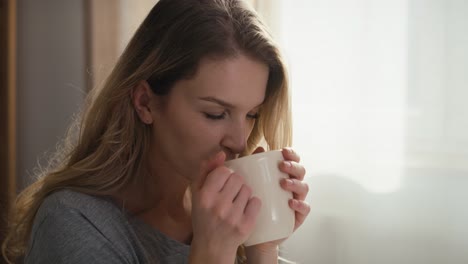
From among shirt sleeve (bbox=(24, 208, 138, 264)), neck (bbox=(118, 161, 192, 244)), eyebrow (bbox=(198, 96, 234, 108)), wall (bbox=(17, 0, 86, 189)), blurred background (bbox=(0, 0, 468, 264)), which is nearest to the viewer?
shirt sleeve (bbox=(24, 208, 138, 264))

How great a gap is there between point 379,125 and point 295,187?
758 mm

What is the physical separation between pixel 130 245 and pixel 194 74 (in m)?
0.31

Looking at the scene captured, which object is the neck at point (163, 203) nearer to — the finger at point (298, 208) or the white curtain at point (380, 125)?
the finger at point (298, 208)

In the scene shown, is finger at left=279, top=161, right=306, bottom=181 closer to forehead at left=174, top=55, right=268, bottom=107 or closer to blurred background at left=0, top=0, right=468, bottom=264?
forehead at left=174, top=55, right=268, bottom=107

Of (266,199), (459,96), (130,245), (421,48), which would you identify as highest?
(421,48)

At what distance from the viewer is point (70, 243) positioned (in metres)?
0.77

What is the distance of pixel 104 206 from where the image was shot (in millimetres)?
875

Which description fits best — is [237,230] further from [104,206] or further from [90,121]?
[90,121]

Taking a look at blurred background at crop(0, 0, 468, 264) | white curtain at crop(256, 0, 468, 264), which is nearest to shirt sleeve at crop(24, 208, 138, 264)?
blurred background at crop(0, 0, 468, 264)

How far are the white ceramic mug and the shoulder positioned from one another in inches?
8.3

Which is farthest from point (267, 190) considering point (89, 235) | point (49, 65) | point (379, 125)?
point (49, 65)

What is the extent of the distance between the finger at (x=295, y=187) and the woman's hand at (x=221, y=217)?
0.18 feet

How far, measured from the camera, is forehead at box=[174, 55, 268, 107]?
873 millimetres

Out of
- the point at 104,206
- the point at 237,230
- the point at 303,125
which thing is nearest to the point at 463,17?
the point at 303,125
